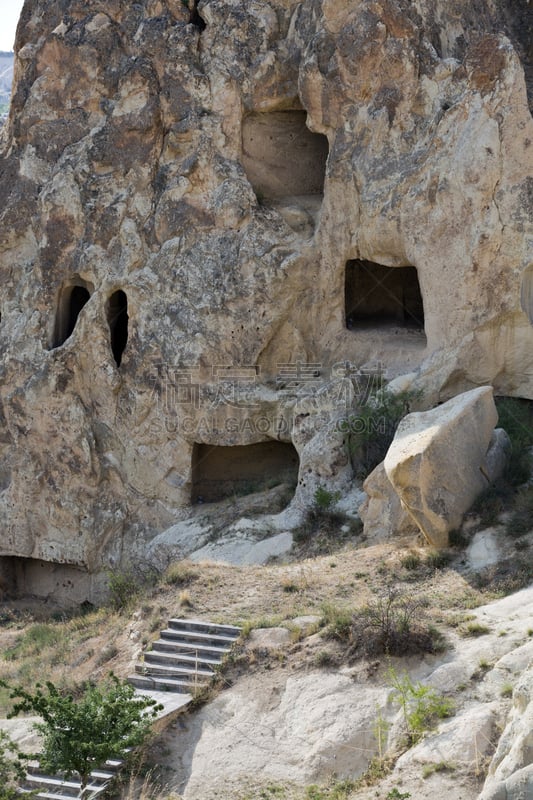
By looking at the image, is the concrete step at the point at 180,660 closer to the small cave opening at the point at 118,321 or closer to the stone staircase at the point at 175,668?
the stone staircase at the point at 175,668

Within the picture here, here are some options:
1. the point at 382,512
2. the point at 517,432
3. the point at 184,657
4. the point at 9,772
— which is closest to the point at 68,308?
the point at 382,512

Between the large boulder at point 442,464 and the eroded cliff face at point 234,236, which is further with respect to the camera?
the eroded cliff face at point 234,236

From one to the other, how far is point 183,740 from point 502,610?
293 cm

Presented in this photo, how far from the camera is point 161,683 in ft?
28.5

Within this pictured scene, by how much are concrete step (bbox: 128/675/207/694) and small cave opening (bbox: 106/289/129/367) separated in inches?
289

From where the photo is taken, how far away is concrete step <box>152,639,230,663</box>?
8922 millimetres

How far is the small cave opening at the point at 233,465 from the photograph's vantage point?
50.0 ft

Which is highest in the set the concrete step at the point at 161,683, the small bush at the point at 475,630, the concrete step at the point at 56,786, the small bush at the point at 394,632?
the small bush at the point at 475,630

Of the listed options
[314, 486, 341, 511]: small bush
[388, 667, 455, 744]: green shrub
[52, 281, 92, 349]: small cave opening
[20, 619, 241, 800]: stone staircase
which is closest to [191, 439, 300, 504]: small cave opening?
[314, 486, 341, 511]: small bush

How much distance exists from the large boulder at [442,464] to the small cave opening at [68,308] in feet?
23.2

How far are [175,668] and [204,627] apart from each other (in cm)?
65

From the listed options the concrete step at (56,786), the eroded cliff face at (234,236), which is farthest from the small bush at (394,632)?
the eroded cliff face at (234,236)

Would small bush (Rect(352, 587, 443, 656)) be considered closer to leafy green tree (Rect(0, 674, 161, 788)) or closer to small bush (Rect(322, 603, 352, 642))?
A: small bush (Rect(322, 603, 352, 642))

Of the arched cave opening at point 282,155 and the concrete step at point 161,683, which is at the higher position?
the arched cave opening at point 282,155
